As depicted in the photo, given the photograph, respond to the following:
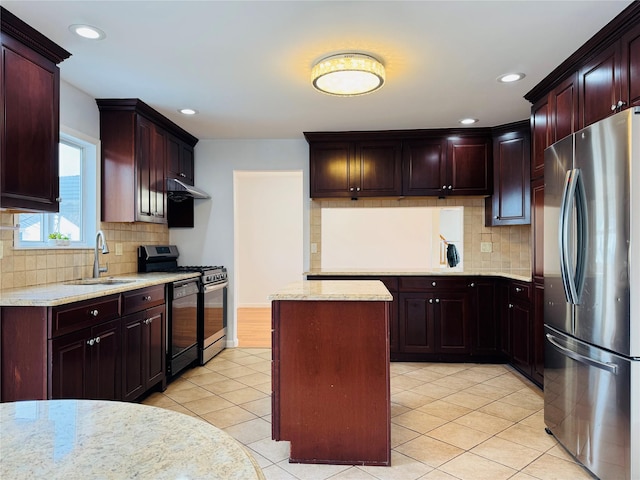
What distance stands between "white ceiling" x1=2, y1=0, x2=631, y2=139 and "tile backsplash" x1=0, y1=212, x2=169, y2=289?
3.84 feet

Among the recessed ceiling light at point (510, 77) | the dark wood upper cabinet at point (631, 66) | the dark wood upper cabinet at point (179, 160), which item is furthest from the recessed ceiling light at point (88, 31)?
the dark wood upper cabinet at point (631, 66)

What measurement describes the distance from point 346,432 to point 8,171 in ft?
7.43

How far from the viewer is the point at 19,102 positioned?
223cm

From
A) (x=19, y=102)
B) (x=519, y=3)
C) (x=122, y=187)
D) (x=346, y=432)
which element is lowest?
(x=346, y=432)

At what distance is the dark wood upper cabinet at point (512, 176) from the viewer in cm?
406

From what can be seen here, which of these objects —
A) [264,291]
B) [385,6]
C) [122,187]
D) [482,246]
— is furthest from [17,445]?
[264,291]

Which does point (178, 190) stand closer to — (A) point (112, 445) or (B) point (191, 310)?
(B) point (191, 310)

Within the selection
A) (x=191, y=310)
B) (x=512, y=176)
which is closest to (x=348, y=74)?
(x=512, y=176)

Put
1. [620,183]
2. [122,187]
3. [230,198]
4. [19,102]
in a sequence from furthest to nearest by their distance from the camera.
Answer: [230,198], [122,187], [19,102], [620,183]

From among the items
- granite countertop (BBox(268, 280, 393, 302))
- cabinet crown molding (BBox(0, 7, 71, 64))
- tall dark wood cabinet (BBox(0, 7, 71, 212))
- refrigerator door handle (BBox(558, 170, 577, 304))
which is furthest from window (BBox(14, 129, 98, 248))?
refrigerator door handle (BBox(558, 170, 577, 304))

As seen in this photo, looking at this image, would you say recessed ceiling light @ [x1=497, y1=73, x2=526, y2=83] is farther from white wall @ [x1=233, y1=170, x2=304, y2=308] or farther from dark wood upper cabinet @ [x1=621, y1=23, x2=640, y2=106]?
white wall @ [x1=233, y1=170, x2=304, y2=308]

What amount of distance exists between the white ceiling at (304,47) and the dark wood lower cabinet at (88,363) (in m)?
1.69

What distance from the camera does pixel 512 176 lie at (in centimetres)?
416

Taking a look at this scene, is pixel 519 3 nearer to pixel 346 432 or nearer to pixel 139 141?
pixel 346 432
